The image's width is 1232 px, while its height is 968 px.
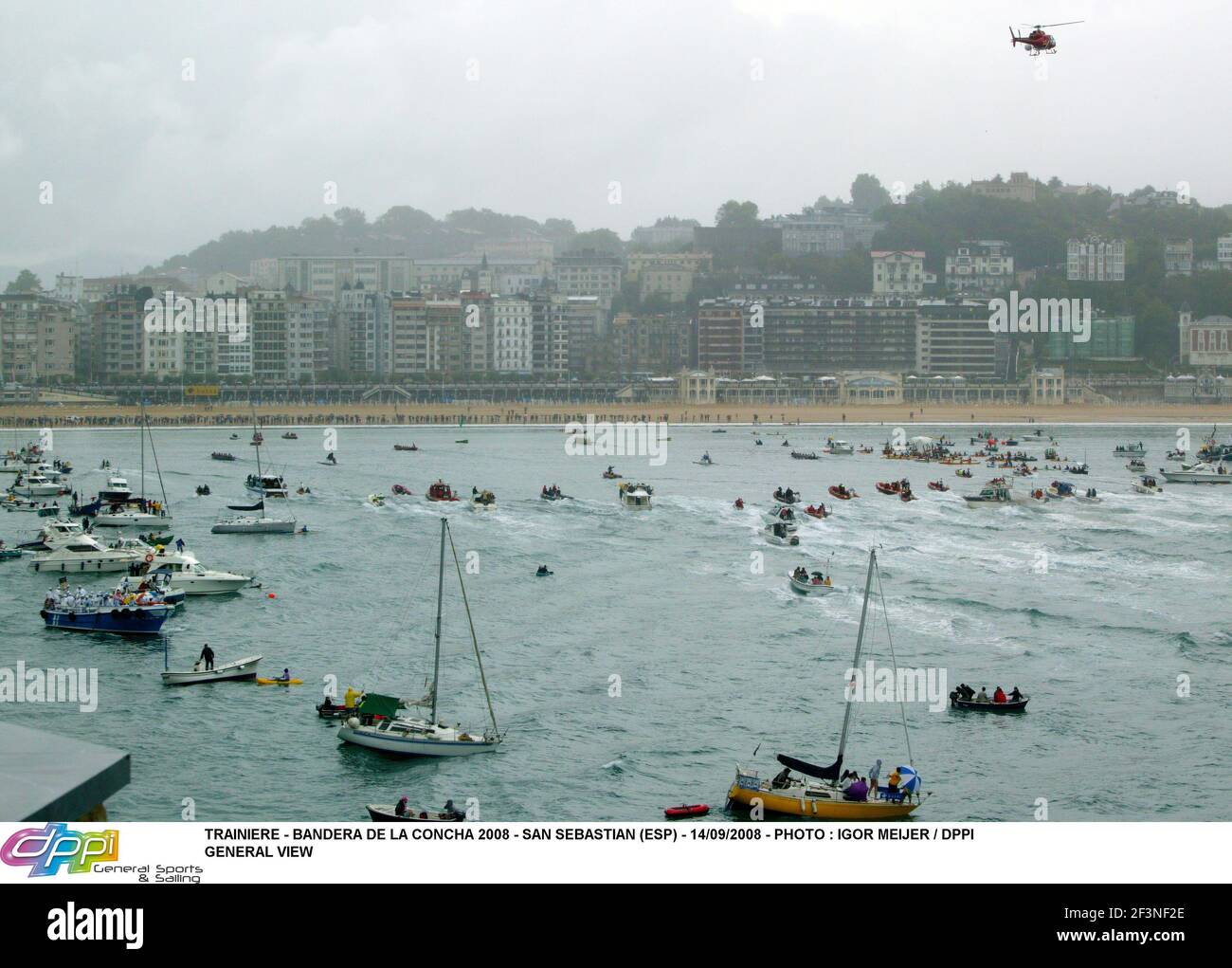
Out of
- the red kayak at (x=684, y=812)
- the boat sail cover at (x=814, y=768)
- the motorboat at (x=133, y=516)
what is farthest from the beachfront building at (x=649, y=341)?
the red kayak at (x=684, y=812)

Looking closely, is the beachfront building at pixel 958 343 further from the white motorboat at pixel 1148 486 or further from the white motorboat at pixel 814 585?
the white motorboat at pixel 814 585

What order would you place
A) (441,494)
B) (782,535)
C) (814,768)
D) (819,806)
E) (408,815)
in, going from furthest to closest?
1. (441,494)
2. (782,535)
3. (814,768)
4. (819,806)
5. (408,815)

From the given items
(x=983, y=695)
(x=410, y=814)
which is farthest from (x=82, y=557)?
(x=983, y=695)

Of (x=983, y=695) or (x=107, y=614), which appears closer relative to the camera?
(x=983, y=695)

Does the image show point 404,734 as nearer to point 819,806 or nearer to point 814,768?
point 814,768

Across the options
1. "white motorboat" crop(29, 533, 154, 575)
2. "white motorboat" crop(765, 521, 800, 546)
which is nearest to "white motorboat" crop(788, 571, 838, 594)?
"white motorboat" crop(765, 521, 800, 546)
